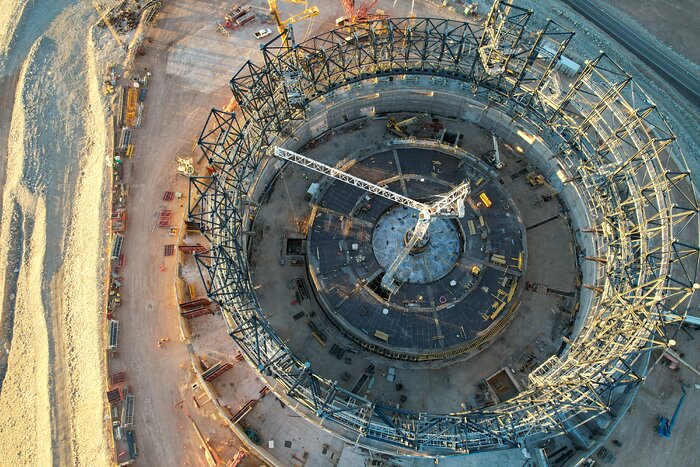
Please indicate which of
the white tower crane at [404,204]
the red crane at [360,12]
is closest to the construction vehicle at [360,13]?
the red crane at [360,12]

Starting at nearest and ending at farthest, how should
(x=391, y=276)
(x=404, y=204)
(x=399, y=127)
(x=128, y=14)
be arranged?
1. (x=404, y=204)
2. (x=391, y=276)
3. (x=399, y=127)
4. (x=128, y=14)

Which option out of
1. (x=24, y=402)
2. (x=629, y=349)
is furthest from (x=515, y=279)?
(x=24, y=402)

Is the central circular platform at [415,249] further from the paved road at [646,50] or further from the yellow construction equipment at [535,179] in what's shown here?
the paved road at [646,50]

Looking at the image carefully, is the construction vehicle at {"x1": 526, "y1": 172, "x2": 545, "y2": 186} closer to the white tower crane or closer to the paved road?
the white tower crane

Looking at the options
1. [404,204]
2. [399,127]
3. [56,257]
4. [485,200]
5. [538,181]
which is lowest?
[485,200]

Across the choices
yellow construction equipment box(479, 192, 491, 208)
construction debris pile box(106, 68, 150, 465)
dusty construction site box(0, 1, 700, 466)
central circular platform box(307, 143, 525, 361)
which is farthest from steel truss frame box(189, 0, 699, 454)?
construction debris pile box(106, 68, 150, 465)

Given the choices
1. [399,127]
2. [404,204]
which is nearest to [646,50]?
[399,127]

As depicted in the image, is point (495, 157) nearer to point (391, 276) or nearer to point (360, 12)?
point (391, 276)
